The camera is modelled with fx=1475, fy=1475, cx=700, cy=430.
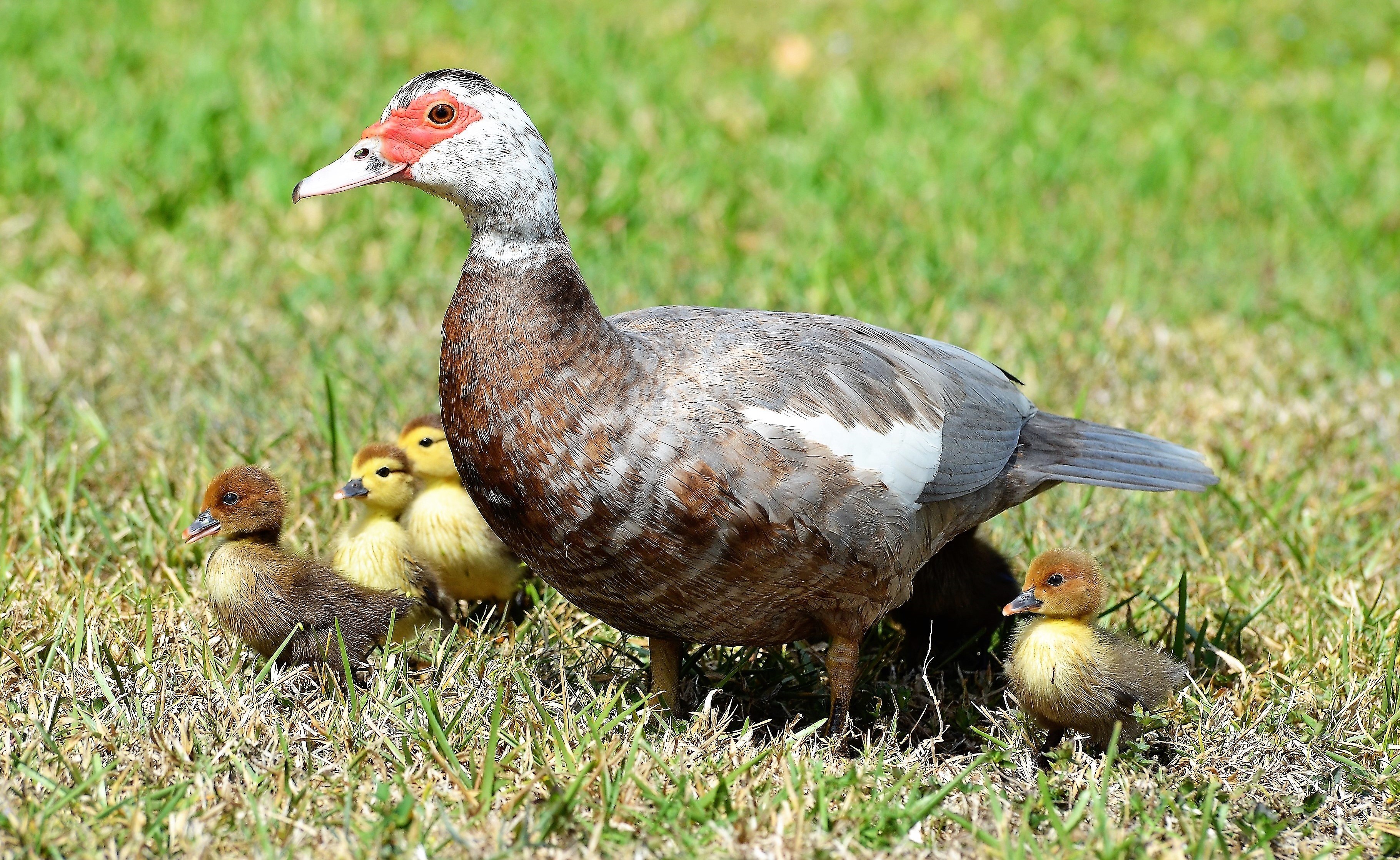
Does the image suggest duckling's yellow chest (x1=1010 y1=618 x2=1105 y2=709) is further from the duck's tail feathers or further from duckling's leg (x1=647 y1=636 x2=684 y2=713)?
duckling's leg (x1=647 y1=636 x2=684 y2=713)

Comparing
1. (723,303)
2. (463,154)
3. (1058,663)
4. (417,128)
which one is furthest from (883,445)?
(723,303)

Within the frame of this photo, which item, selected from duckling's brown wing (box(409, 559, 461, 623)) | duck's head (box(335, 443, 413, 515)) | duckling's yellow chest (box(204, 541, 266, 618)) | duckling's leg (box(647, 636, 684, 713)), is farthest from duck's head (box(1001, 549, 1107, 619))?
duckling's yellow chest (box(204, 541, 266, 618))

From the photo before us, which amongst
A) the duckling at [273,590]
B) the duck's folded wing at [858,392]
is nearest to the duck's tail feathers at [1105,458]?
the duck's folded wing at [858,392]

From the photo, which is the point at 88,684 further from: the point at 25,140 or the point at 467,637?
the point at 25,140

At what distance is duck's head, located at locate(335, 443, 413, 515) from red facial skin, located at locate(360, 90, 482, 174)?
93cm

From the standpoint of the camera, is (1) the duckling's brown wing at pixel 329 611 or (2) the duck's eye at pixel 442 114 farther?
(1) the duckling's brown wing at pixel 329 611

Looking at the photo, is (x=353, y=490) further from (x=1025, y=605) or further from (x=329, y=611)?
(x=1025, y=605)

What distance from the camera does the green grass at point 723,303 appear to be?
2.91m

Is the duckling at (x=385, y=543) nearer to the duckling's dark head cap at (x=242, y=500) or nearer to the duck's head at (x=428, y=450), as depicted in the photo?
the duck's head at (x=428, y=450)

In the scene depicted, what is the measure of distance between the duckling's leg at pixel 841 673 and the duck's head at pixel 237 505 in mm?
1350

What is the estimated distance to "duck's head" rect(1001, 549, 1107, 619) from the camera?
3270 millimetres

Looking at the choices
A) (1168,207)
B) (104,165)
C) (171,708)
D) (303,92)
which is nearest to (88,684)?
(171,708)

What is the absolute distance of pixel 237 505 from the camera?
11.3 feet

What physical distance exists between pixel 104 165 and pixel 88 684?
349 centimetres
